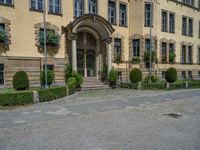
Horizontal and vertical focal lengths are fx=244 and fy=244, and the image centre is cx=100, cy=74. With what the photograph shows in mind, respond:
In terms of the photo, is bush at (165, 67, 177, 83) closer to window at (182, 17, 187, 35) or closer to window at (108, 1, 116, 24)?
window at (108, 1, 116, 24)

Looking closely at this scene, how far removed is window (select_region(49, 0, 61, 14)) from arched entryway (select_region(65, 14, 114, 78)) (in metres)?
1.78

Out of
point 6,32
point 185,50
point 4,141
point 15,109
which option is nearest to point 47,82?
point 6,32

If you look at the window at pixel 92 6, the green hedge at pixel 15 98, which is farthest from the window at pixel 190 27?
the green hedge at pixel 15 98

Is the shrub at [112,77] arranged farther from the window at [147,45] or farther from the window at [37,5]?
the window at [37,5]

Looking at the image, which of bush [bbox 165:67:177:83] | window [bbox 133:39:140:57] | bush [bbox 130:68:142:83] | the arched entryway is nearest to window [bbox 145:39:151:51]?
window [bbox 133:39:140:57]

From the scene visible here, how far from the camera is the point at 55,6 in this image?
72.8ft

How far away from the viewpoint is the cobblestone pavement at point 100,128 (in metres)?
6.94

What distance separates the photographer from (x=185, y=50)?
3425 cm

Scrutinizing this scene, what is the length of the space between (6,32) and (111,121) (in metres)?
13.3

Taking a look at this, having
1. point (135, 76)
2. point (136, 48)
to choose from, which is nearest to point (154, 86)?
point (135, 76)

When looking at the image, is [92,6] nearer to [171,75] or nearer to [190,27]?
[171,75]

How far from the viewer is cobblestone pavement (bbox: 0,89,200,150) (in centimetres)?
694

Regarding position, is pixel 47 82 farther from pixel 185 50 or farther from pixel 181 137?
pixel 185 50

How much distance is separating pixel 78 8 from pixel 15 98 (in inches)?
518
